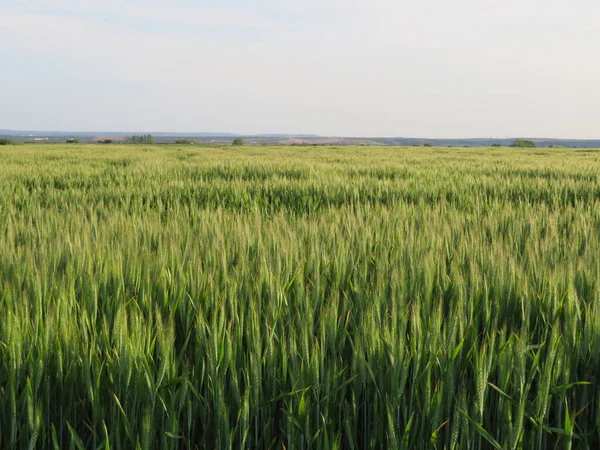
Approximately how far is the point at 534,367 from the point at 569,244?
138 cm

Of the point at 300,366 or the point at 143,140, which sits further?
the point at 143,140

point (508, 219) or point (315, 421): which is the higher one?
point (508, 219)

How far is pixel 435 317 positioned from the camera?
1.14 meters

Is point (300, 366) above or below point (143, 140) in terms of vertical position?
below

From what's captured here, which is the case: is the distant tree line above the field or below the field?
above

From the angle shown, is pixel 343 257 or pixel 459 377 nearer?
pixel 459 377

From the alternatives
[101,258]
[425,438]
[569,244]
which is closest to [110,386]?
[425,438]

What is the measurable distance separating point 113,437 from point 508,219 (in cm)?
247

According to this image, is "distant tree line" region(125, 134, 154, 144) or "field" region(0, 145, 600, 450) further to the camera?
"distant tree line" region(125, 134, 154, 144)

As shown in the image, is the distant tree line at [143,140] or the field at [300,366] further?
the distant tree line at [143,140]

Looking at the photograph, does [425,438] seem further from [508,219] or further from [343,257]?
[508,219]

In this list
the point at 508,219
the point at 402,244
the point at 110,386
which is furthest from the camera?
the point at 508,219

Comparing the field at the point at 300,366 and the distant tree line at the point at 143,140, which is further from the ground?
the distant tree line at the point at 143,140

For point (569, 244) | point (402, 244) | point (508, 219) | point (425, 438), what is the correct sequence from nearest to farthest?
1. point (425, 438)
2. point (402, 244)
3. point (569, 244)
4. point (508, 219)
